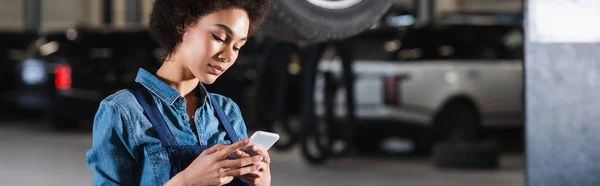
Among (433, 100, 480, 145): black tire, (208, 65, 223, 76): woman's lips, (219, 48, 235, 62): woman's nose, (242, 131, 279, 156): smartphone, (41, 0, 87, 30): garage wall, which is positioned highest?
(41, 0, 87, 30): garage wall

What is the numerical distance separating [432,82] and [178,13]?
817cm

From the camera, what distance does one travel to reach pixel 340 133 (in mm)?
9359

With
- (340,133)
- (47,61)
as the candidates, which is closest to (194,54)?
(340,133)

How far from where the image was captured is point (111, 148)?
6.48 feet

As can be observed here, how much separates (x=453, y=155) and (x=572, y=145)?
19.2 ft

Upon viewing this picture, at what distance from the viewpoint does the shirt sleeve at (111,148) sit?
6.44 ft

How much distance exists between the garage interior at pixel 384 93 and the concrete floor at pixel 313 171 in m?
0.02

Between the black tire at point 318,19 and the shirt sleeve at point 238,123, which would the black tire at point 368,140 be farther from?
the shirt sleeve at point 238,123

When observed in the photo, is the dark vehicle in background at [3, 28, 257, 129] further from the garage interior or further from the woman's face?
the woman's face

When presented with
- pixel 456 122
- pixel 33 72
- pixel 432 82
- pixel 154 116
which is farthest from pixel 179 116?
pixel 33 72

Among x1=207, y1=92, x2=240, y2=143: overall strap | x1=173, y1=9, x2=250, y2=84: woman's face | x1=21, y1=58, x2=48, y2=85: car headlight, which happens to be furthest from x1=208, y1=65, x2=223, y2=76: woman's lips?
x1=21, y1=58, x2=48, y2=85: car headlight

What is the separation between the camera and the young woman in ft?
6.40

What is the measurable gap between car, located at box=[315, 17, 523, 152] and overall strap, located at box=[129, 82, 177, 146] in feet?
23.7

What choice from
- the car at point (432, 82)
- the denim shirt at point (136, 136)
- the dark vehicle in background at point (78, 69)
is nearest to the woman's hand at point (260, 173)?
the denim shirt at point (136, 136)
